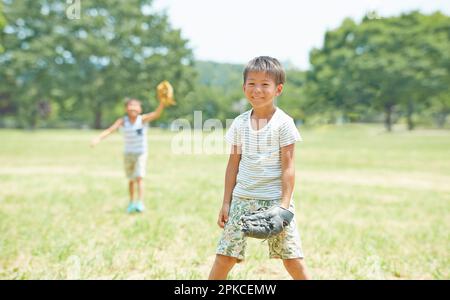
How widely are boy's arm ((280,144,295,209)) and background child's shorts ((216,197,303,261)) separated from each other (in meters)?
0.07

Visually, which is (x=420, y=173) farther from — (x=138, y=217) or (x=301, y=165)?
(x=138, y=217)

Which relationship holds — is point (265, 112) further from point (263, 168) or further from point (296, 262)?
point (296, 262)

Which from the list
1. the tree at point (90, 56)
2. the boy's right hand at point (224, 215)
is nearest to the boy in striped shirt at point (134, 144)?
the boy's right hand at point (224, 215)

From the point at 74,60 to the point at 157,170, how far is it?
41915mm

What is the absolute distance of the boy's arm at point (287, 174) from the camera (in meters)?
2.57

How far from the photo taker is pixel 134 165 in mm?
6590

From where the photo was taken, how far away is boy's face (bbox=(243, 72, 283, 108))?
2508 mm

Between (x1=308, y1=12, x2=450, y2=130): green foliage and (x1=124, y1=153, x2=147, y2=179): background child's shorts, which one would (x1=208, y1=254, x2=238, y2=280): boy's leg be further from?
(x1=308, y1=12, x2=450, y2=130): green foliage

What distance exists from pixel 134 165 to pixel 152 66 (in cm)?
4473

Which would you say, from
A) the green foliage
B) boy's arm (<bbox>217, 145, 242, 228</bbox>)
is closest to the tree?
the green foliage

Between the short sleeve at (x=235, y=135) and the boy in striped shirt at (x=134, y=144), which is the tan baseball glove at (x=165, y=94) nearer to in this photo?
the boy in striped shirt at (x=134, y=144)

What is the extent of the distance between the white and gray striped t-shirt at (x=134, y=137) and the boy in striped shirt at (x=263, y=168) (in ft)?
13.3
